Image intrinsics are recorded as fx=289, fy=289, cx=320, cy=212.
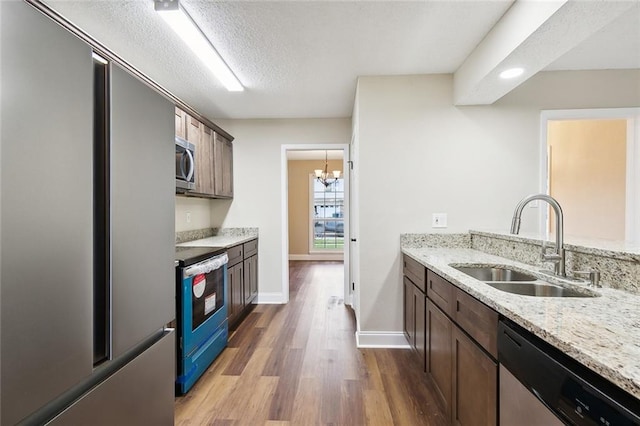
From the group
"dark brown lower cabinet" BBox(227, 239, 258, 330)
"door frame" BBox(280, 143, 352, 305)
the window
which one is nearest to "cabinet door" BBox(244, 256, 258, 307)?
"dark brown lower cabinet" BBox(227, 239, 258, 330)

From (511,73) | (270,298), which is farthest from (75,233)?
(270,298)

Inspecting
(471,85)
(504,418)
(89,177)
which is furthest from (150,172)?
(471,85)

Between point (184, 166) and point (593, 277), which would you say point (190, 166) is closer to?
Answer: point (184, 166)

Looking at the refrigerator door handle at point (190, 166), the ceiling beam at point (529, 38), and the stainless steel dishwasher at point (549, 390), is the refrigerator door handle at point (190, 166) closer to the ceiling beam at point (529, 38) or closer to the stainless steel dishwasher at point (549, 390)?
the ceiling beam at point (529, 38)

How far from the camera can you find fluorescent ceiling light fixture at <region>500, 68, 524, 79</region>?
2.04m

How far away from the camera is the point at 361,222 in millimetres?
2713

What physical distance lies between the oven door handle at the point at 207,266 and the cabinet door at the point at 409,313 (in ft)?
5.40

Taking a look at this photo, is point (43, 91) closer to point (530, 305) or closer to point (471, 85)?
point (530, 305)

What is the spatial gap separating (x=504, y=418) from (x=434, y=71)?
2.58m

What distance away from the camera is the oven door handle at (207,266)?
205cm

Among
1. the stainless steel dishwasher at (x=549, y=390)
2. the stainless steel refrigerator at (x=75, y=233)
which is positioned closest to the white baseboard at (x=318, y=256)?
the stainless steel refrigerator at (x=75, y=233)

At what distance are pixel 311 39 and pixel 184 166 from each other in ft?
5.08

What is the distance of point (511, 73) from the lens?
6.83 ft

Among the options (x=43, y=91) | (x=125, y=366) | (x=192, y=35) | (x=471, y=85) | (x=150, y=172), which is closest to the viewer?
(x=43, y=91)
